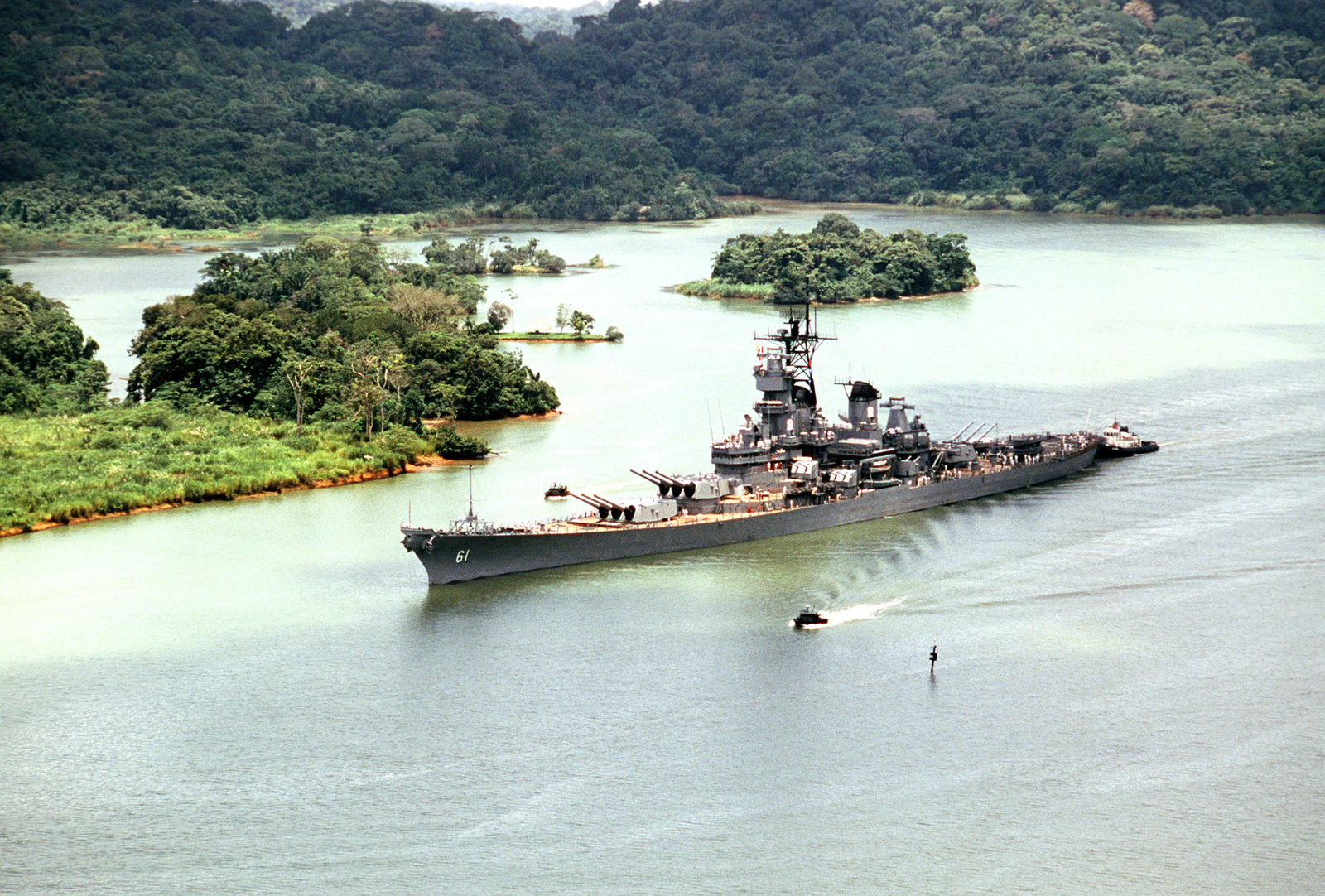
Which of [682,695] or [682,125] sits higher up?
[682,125]

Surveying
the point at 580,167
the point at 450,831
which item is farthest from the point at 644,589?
the point at 580,167

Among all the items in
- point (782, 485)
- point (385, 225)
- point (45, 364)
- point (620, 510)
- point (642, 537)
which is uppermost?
point (385, 225)

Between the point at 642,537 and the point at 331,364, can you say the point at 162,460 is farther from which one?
the point at 642,537

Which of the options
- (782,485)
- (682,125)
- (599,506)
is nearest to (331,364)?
(599,506)

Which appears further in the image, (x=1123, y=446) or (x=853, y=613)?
(x=1123, y=446)

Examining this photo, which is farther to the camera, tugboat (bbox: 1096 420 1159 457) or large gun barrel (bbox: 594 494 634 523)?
tugboat (bbox: 1096 420 1159 457)

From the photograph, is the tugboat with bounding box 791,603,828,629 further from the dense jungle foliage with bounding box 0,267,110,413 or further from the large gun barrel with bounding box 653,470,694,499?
the dense jungle foliage with bounding box 0,267,110,413

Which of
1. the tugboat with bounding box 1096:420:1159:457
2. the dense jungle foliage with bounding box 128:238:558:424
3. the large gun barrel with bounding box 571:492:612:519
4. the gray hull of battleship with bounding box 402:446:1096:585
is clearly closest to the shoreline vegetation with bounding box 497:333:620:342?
the dense jungle foliage with bounding box 128:238:558:424
